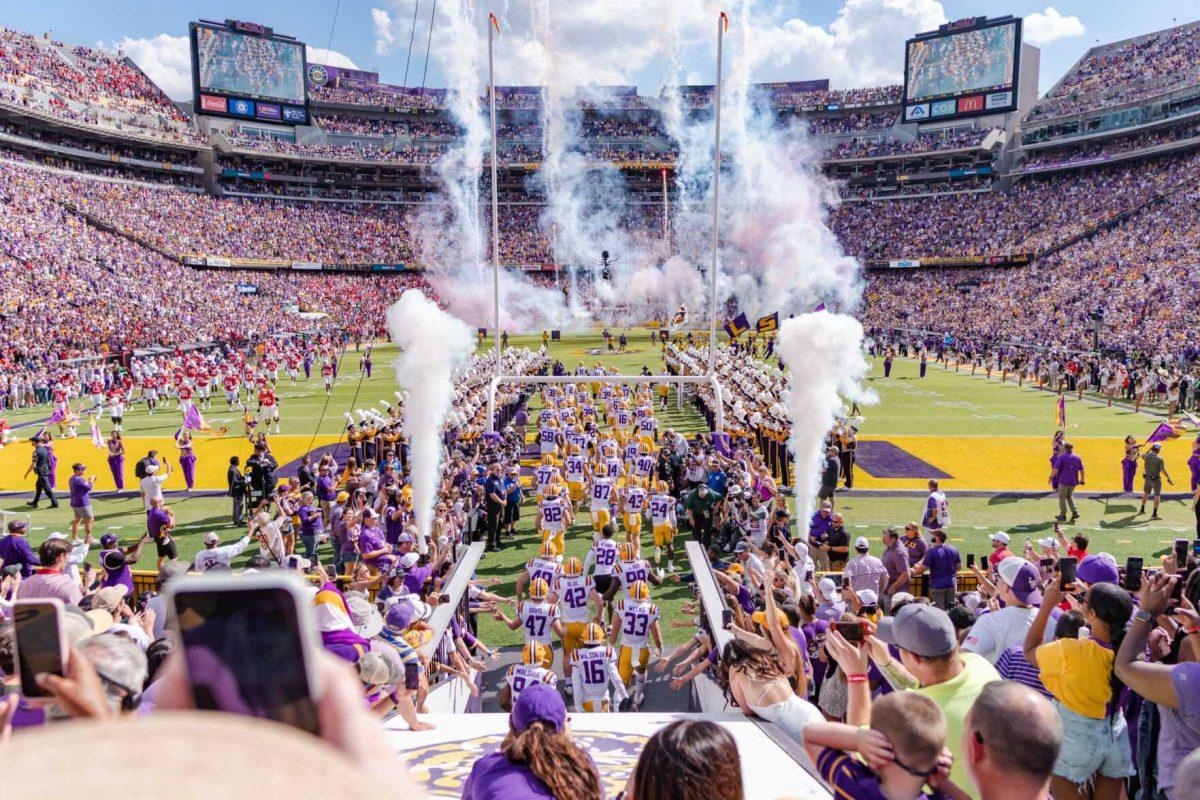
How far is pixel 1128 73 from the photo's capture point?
5903 centimetres

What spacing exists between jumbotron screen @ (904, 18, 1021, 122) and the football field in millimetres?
35363

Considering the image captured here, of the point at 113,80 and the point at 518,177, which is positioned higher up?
the point at 113,80

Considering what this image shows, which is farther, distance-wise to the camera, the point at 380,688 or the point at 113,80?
the point at 113,80

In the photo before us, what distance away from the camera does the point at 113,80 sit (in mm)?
59031

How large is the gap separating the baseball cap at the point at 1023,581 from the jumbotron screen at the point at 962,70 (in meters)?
60.5

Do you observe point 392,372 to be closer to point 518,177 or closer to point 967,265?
point 518,177

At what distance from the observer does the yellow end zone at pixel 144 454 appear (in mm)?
15758

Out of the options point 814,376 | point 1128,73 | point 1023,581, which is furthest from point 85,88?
point 1128,73

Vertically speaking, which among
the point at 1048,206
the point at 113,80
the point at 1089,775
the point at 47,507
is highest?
the point at 113,80

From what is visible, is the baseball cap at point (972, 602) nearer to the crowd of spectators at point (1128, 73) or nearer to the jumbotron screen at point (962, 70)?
the jumbotron screen at point (962, 70)

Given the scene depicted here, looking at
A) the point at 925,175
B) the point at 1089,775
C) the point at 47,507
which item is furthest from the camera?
the point at 925,175

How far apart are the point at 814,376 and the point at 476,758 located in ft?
36.0

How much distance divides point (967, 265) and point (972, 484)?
146ft

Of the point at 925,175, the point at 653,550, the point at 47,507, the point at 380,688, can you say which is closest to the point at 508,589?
the point at 653,550
